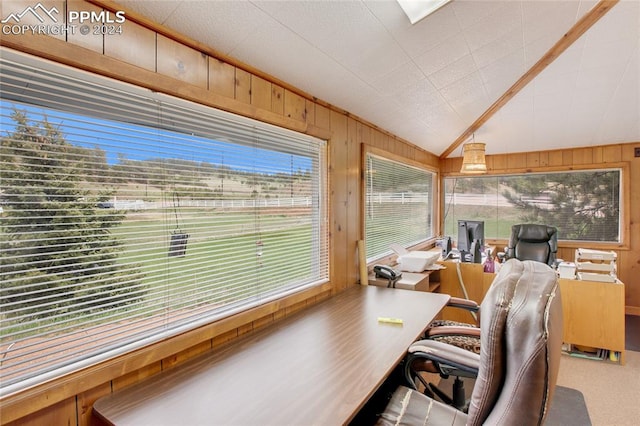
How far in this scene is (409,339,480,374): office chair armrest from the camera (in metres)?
1.40

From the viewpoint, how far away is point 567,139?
4.19 meters

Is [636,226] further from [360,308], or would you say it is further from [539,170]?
[360,308]

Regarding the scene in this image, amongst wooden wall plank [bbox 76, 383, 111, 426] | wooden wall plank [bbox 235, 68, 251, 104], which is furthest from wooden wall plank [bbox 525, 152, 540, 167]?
wooden wall plank [bbox 76, 383, 111, 426]

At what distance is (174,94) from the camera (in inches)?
53.7

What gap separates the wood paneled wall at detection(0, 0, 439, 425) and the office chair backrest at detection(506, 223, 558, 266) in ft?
8.82

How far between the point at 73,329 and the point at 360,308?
153cm

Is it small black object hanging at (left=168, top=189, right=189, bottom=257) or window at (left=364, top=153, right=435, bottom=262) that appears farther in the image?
window at (left=364, top=153, right=435, bottom=262)

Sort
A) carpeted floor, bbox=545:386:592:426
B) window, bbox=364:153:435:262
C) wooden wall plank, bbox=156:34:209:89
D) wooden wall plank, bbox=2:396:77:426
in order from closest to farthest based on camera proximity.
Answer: wooden wall plank, bbox=2:396:77:426
wooden wall plank, bbox=156:34:209:89
carpeted floor, bbox=545:386:592:426
window, bbox=364:153:435:262

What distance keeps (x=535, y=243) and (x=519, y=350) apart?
3.69 m

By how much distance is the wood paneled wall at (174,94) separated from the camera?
1.01 meters

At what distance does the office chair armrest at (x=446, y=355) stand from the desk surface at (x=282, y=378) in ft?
0.22

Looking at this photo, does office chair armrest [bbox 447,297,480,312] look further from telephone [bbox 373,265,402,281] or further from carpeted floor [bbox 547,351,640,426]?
carpeted floor [bbox 547,351,640,426]

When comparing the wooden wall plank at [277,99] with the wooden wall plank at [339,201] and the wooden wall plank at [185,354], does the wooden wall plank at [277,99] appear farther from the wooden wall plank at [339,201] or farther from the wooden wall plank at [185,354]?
the wooden wall plank at [185,354]

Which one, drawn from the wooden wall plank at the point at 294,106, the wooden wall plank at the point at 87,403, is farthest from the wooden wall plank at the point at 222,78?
the wooden wall plank at the point at 87,403
